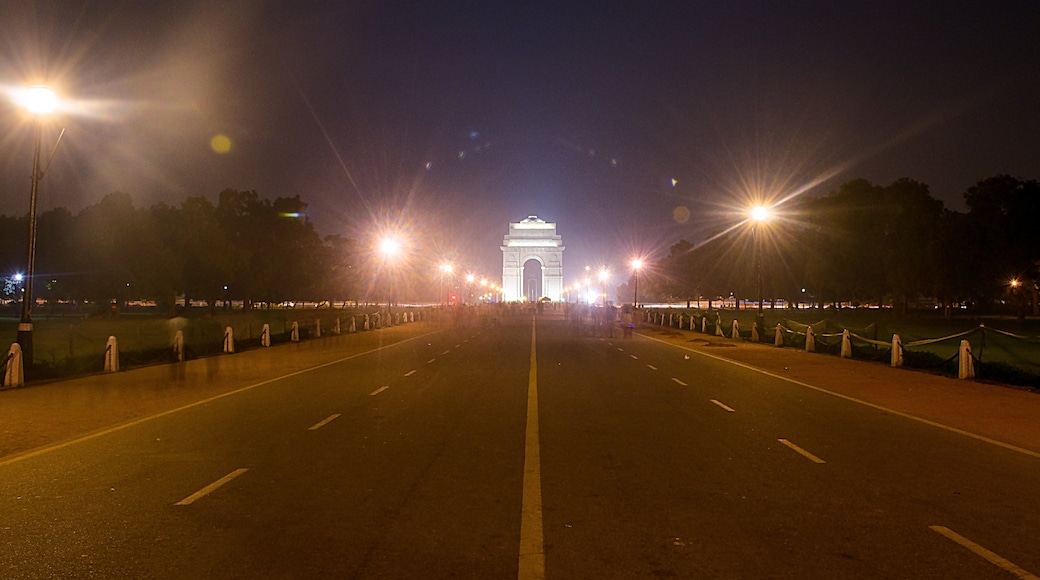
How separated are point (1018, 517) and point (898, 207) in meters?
71.1

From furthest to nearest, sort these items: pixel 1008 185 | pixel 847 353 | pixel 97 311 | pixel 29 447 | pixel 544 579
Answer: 1. pixel 97 311
2. pixel 1008 185
3. pixel 847 353
4. pixel 29 447
5. pixel 544 579

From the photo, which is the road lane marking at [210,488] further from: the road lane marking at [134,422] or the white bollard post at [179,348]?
the white bollard post at [179,348]

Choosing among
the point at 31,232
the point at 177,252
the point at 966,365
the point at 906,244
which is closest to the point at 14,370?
the point at 31,232

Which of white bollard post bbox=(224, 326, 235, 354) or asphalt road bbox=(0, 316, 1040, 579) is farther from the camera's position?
white bollard post bbox=(224, 326, 235, 354)

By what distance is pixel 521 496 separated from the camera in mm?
8102

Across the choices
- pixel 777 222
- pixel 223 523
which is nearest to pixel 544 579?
pixel 223 523

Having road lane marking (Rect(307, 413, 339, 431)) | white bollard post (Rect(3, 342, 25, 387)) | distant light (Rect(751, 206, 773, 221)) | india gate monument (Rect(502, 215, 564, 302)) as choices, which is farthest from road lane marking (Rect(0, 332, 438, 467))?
india gate monument (Rect(502, 215, 564, 302))

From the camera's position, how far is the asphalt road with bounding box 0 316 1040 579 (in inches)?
240

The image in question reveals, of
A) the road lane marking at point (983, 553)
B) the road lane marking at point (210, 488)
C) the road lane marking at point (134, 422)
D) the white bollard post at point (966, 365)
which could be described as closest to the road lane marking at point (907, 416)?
the white bollard post at point (966, 365)

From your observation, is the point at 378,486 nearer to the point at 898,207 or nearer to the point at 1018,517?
the point at 1018,517

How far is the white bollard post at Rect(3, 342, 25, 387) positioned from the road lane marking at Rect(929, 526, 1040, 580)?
1885cm

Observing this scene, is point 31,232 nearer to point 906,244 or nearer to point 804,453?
point 804,453

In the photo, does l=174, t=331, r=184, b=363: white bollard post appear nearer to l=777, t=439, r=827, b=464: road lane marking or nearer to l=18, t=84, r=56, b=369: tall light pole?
l=18, t=84, r=56, b=369: tall light pole

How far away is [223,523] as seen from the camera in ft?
23.4
